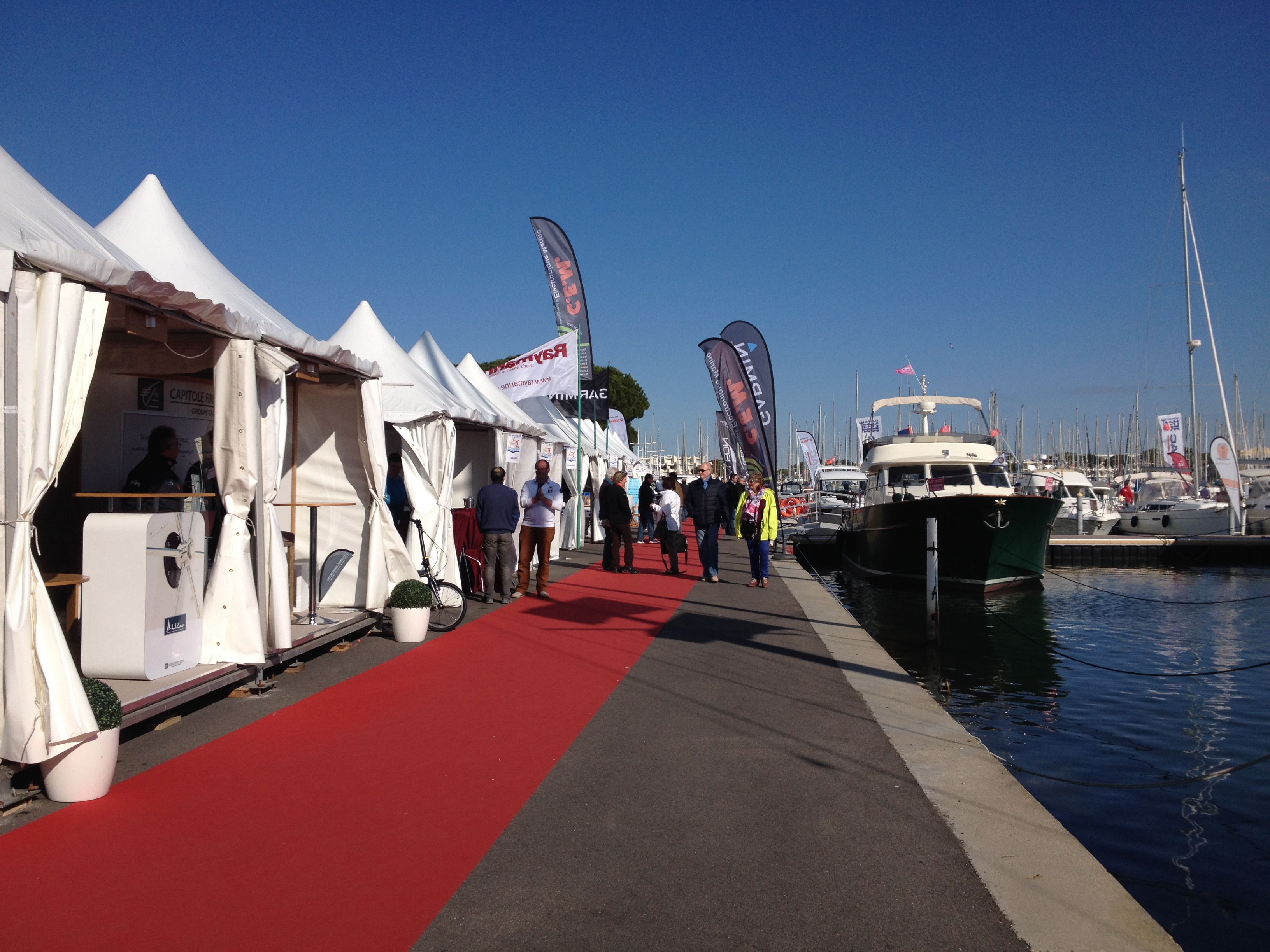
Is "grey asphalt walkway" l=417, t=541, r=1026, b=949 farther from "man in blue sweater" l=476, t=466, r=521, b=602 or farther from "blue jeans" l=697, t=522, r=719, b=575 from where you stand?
"blue jeans" l=697, t=522, r=719, b=575

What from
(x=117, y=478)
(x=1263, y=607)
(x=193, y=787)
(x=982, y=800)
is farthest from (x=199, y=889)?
(x=1263, y=607)

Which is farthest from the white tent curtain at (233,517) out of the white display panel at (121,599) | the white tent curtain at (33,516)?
the white tent curtain at (33,516)

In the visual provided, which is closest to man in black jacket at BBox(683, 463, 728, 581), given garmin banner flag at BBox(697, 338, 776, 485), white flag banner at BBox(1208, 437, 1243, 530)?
garmin banner flag at BBox(697, 338, 776, 485)

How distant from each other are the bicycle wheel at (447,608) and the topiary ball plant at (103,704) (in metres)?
5.48

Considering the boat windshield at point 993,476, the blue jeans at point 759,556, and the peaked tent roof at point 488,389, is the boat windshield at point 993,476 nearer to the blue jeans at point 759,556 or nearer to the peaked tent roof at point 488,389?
the blue jeans at point 759,556

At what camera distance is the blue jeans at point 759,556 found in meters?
15.6

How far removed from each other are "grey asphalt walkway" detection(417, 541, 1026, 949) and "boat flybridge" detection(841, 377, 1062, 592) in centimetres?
1054

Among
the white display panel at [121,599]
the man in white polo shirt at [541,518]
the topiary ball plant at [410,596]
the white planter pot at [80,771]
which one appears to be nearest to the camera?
the white planter pot at [80,771]

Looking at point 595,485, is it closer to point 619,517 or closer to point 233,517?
point 619,517

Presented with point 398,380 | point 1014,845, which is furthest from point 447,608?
point 1014,845

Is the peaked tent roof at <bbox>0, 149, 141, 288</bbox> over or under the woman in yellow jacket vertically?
over

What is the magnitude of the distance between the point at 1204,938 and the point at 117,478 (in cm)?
906

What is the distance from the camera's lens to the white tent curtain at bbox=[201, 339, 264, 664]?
710cm

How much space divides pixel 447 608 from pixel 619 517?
594 centimetres
